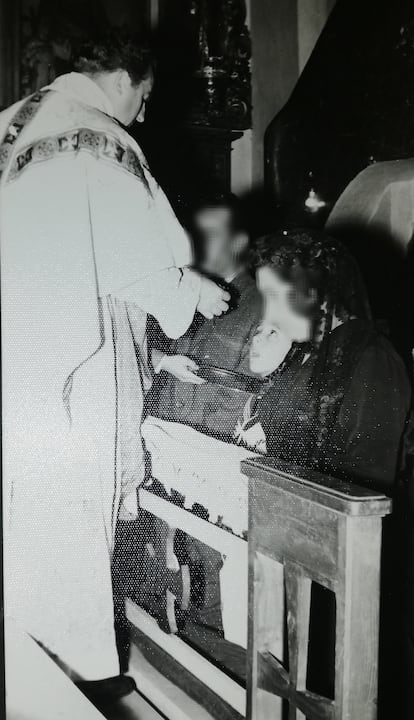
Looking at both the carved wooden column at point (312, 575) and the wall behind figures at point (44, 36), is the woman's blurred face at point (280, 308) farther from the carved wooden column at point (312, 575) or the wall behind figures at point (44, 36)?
the wall behind figures at point (44, 36)

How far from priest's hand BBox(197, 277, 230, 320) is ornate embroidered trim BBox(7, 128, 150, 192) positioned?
0.32m

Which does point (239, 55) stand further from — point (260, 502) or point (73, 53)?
point (260, 502)

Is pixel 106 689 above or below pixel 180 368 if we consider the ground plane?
below

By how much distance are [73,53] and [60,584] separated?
48.8 inches

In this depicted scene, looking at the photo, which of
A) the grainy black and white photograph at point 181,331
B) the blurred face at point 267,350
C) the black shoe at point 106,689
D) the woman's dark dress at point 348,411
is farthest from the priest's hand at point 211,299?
the black shoe at point 106,689

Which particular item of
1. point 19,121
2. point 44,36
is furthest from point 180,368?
point 44,36

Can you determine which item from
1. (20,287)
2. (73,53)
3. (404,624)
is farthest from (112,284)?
(404,624)

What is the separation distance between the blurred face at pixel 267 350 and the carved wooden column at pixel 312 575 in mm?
378

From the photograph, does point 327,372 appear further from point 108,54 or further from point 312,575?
point 108,54

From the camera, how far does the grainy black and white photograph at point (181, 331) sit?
4.81 feet

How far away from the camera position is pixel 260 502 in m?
1.21

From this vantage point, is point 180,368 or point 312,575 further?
point 180,368

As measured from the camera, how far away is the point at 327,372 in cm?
151

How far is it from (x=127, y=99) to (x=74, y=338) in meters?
0.59
